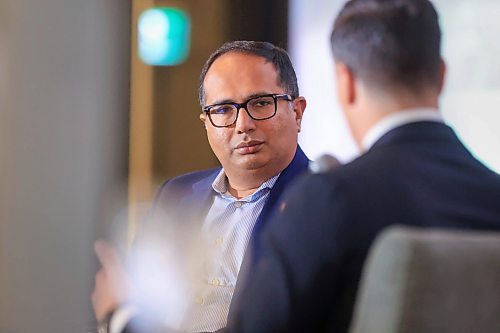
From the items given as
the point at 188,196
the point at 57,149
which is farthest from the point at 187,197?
the point at 57,149

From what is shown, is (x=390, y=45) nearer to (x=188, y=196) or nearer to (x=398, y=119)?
(x=398, y=119)

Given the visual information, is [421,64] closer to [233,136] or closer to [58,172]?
[233,136]

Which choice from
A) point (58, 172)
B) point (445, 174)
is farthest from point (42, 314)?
point (445, 174)

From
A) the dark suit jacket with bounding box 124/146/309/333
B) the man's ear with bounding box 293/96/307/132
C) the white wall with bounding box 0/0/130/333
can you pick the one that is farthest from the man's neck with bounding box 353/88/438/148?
the white wall with bounding box 0/0/130/333

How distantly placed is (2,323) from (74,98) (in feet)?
1.35

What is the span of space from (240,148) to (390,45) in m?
0.30

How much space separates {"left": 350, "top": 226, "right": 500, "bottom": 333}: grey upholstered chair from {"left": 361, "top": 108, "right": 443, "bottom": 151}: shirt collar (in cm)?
15

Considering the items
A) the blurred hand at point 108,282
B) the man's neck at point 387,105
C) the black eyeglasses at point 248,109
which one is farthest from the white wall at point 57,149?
the man's neck at point 387,105

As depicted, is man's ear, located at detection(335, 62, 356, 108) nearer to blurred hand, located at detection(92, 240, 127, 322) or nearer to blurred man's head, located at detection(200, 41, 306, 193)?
blurred man's head, located at detection(200, 41, 306, 193)

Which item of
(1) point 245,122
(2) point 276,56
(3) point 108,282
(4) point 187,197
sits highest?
(2) point 276,56

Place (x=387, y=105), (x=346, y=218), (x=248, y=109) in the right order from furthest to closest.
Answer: (x=248, y=109) < (x=387, y=105) < (x=346, y=218)

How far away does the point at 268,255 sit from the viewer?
1.01 metres

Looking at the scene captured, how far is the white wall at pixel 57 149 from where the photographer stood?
48.0 inches

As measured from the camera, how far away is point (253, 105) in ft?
3.89
